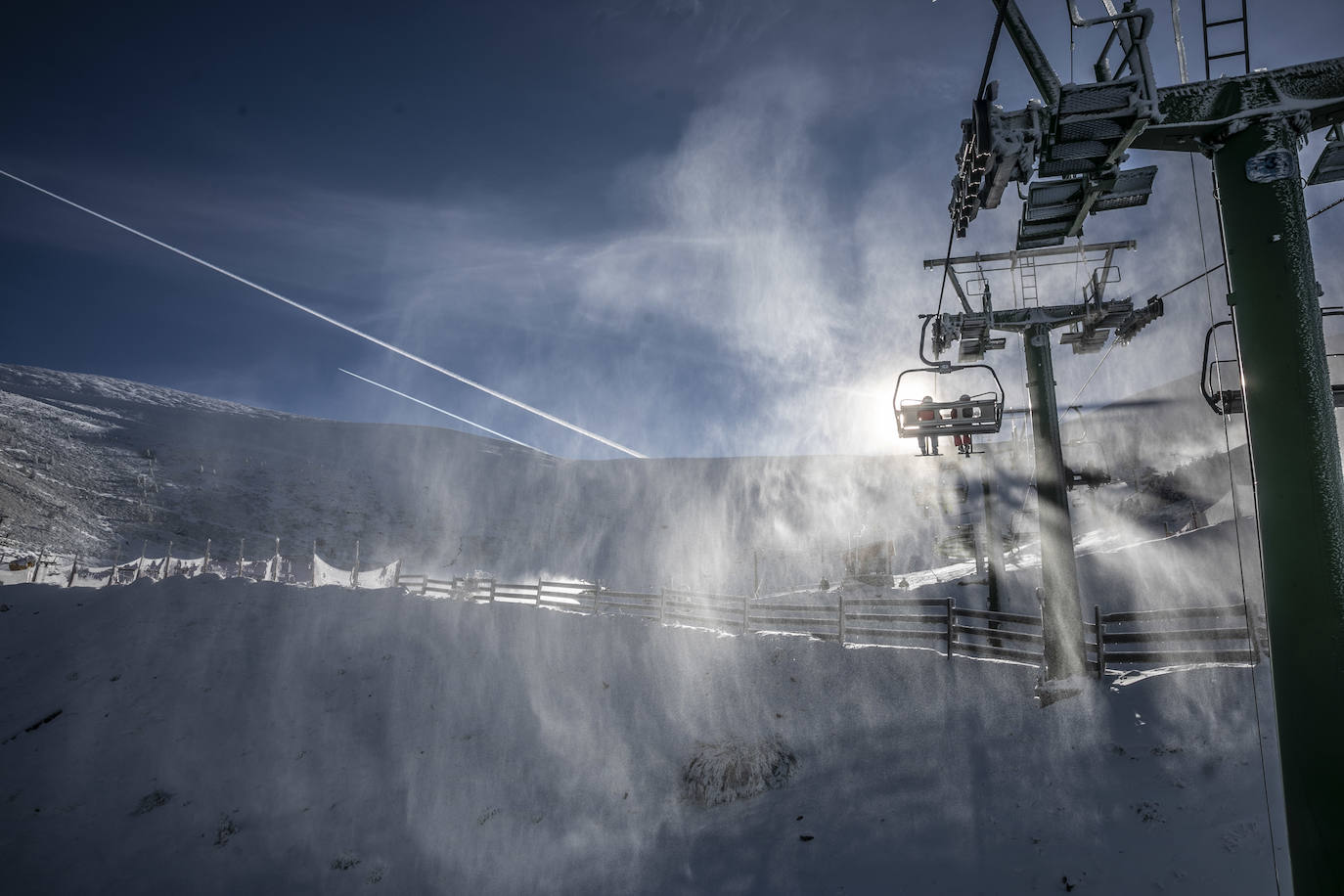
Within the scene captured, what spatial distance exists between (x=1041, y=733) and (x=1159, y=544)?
19996mm

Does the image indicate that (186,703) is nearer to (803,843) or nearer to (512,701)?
(512,701)

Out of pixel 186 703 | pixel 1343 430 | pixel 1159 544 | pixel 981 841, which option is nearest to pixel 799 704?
pixel 981 841

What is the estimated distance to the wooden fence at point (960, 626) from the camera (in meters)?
11.4

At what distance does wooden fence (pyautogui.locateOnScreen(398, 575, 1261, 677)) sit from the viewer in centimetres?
1138

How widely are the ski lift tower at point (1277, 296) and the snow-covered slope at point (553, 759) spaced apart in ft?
10.3

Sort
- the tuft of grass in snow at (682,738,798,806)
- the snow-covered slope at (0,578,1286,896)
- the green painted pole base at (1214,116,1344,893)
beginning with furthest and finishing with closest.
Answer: the tuft of grass in snow at (682,738,798,806) < the snow-covered slope at (0,578,1286,896) < the green painted pole base at (1214,116,1344,893)

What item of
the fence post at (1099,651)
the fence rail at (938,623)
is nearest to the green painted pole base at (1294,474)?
the fence rail at (938,623)

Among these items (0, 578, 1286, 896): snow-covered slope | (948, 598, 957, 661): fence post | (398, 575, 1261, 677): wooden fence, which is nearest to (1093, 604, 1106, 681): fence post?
(398, 575, 1261, 677): wooden fence

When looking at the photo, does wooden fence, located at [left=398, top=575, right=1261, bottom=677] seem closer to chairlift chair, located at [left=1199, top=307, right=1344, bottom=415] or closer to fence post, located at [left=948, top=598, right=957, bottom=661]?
fence post, located at [left=948, top=598, right=957, bottom=661]

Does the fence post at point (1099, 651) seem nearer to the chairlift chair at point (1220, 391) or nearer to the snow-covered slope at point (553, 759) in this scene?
the snow-covered slope at point (553, 759)

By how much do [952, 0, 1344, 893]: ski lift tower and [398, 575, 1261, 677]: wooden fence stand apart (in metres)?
7.54

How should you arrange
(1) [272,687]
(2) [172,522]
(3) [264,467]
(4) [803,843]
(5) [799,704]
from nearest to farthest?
(4) [803,843] < (5) [799,704] < (1) [272,687] < (2) [172,522] < (3) [264,467]

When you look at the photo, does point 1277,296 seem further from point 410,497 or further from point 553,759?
point 410,497

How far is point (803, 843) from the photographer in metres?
9.09
